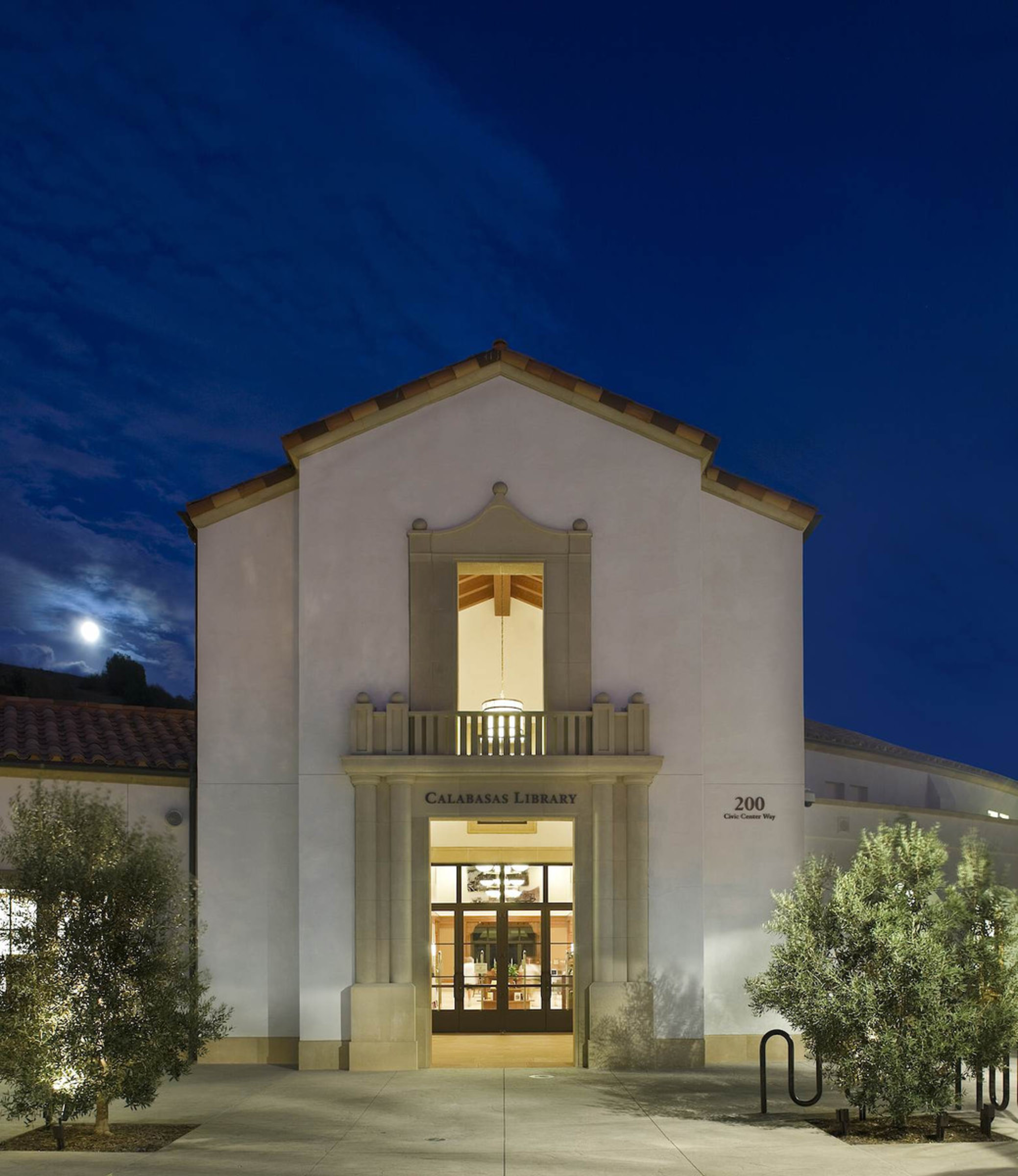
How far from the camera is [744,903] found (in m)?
20.3

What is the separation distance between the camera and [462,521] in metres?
20.7

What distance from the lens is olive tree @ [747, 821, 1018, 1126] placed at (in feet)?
47.0

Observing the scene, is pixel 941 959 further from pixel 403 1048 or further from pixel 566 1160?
pixel 403 1048

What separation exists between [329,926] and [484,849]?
16.5 ft

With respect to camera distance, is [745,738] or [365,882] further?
[745,738]

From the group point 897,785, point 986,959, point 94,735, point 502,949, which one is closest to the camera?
point 986,959

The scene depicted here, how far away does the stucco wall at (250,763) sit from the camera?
66.6 feet

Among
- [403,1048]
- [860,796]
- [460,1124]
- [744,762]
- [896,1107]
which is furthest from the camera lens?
[860,796]

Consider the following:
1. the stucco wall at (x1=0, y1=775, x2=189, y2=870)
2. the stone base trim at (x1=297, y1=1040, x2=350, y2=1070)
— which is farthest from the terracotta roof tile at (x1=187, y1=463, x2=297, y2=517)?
the stone base trim at (x1=297, y1=1040, x2=350, y2=1070)

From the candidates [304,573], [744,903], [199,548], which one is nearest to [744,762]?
[744,903]

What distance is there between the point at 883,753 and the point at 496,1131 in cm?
2165

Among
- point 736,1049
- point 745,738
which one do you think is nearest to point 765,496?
point 745,738

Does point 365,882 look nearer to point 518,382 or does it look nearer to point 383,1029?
point 383,1029

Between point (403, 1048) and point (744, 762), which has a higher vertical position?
point (744, 762)
